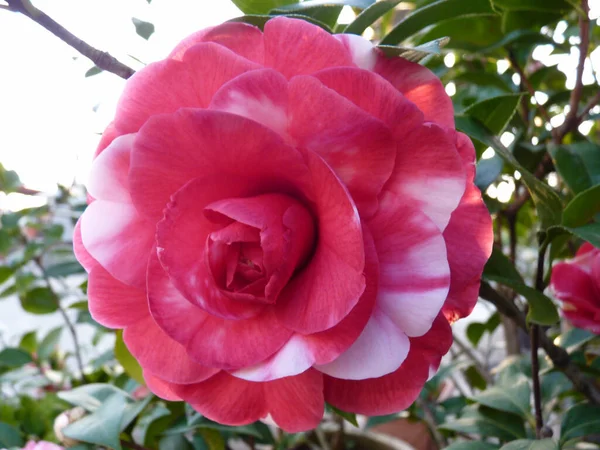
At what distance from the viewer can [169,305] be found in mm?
362

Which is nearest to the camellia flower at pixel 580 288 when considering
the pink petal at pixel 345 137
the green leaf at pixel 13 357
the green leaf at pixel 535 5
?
the green leaf at pixel 535 5

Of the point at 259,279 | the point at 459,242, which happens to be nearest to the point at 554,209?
the point at 459,242

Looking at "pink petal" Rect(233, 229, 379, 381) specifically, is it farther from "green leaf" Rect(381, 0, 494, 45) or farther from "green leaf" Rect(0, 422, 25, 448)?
"green leaf" Rect(0, 422, 25, 448)

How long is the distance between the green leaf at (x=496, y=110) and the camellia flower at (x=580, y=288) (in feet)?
0.77

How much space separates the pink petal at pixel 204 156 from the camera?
32 centimetres

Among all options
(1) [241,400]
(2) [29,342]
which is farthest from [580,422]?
(2) [29,342]

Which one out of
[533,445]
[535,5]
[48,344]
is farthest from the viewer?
[48,344]

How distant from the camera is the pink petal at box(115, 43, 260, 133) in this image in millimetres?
341

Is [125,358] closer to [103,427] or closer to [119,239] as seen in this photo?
[103,427]

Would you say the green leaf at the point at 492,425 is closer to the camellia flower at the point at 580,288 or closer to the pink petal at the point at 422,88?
the camellia flower at the point at 580,288

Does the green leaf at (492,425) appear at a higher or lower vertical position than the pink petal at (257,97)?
lower

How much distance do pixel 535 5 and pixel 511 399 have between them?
1.75ft

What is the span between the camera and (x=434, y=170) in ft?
1.10

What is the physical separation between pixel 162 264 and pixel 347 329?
131mm
